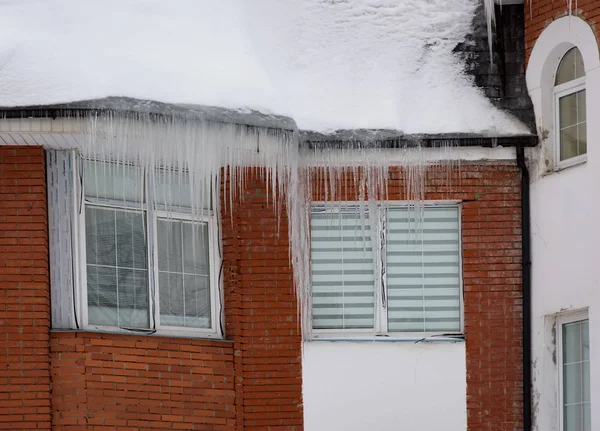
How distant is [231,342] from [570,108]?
4042 mm

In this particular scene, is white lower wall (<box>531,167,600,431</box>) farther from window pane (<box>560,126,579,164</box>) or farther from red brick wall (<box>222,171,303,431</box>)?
red brick wall (<box>222,171,303,431</box>)

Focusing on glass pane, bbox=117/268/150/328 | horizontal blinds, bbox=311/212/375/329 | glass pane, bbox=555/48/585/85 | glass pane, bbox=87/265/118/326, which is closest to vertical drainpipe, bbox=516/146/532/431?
glass pane, bbox=555/48/585/85

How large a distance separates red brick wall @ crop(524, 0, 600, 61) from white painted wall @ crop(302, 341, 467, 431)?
328 centimetres

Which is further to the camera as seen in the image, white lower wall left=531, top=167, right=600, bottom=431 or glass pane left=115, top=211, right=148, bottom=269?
glass pane left=115, top=211, right=148, bottom=269

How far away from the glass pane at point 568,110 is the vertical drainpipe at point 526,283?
0.49 metres

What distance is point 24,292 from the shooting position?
1088cm

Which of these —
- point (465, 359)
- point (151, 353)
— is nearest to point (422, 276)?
point (465, 359)

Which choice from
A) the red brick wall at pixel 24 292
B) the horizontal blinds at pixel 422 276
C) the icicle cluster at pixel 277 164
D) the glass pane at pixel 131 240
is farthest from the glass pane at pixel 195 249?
the horizontal blinds at pixel 422 276

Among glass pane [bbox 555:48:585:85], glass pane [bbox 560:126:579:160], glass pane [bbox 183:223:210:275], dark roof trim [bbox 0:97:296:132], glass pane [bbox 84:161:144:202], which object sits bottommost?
glass pane [bbox 183:223:210:275]

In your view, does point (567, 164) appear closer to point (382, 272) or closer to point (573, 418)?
point (382, 272)

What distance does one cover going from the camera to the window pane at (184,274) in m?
11.7

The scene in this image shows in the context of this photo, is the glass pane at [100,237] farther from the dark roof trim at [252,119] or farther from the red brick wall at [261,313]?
the dark roof trim at [252,119]

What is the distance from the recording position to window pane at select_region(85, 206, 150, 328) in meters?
11.4

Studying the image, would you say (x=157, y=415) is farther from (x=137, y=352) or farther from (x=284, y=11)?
(x=284, y=11)
